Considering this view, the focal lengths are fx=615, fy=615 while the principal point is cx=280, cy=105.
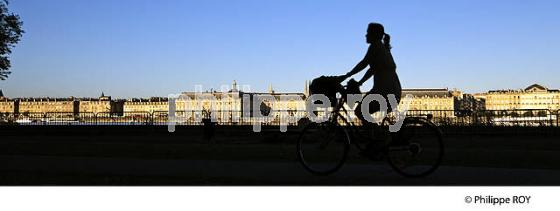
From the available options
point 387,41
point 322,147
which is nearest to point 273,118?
point 322,147

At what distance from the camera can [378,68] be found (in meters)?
7.89

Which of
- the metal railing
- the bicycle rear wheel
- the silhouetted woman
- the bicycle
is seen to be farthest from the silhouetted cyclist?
the metal railing

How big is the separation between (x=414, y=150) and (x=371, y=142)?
21.8 inches

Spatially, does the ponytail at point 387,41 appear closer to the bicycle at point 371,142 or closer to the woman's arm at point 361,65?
the woman's arm at point 361,65

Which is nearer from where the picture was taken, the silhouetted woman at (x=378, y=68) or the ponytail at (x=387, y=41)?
the silhouetted woman at (x=378, y=68)

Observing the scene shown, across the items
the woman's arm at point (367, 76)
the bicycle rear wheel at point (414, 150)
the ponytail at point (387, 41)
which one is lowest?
the bicycle rear wheel at point (414, 150)

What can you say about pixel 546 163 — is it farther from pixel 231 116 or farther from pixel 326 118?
pixel 231 116

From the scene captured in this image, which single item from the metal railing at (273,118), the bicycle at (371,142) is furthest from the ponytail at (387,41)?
the metal railing at (273,118)

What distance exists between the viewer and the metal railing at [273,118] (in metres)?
33.6

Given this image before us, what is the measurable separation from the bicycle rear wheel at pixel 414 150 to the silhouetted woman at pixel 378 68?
1.36 ft

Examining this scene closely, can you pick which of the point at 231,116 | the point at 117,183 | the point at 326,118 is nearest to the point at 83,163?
the point at 117,183

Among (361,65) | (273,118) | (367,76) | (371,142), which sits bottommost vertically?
(371,142)

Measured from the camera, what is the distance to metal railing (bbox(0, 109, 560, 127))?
3356 cm

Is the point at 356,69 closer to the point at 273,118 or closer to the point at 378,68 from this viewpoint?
the point at 378,68
